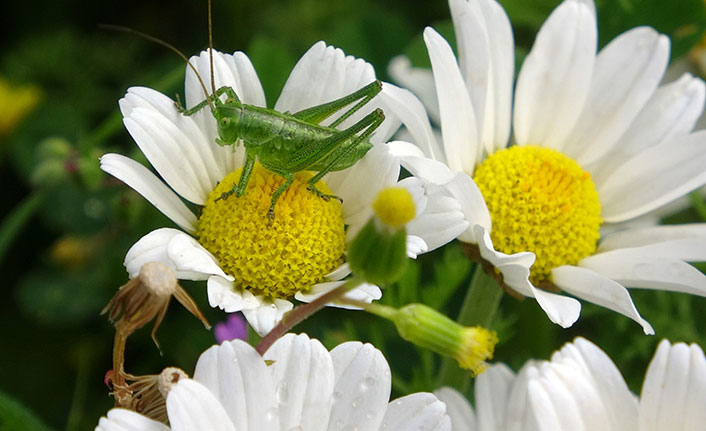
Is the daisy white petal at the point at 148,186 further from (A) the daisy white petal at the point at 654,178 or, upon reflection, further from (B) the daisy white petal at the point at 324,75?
(A) the daisy white petal at the point at 654,178

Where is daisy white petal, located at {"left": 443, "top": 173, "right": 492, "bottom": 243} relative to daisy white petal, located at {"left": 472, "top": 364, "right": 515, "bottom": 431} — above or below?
above

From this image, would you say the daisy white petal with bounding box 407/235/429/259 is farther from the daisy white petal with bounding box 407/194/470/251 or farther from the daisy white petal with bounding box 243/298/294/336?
the daisy white petal with bounding box 243/298/294/336

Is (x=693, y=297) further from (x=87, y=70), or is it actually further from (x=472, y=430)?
(x=87, y=70)

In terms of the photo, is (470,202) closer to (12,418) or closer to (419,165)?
(419,165)

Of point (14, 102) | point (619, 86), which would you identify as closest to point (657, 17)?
point (619, 86)

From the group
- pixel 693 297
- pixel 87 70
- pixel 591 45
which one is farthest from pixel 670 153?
pixel 87 70

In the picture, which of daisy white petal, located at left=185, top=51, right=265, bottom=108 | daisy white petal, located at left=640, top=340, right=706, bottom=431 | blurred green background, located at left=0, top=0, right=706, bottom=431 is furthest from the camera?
blurred green background, located at left=0, top=0, right=706, bottom=431

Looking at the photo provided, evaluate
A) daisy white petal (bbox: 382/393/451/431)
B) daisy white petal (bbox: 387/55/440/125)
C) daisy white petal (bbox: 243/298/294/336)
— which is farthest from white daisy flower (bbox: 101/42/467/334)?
daisy white petal (bbox: 387/55/440/125)

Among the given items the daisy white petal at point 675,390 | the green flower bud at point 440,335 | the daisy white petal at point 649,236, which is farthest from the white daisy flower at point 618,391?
the daisy white petal at point 649,236
